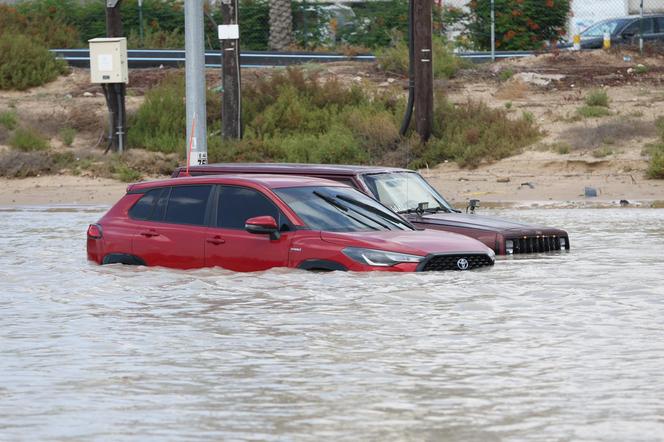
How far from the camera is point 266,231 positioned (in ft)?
47.5

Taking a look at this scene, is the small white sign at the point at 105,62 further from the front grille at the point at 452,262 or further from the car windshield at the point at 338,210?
the front grille at the point at 452,262

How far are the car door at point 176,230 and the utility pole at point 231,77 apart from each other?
1379 centimetres

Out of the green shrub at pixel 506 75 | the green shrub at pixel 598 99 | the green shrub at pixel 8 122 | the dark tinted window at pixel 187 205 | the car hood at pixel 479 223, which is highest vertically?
the green shrub at pixel 506 75

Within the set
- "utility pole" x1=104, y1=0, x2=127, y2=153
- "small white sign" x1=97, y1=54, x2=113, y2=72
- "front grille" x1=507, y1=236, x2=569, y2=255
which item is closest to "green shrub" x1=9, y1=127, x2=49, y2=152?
"utility pole" x1=104, y1=0, x2=127, y2=153

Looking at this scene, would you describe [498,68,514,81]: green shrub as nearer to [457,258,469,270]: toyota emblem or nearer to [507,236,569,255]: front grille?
[507,236,569,255]: front grille

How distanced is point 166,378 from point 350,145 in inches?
842

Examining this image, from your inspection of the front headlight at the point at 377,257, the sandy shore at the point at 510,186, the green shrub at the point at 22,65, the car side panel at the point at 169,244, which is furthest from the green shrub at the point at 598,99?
the front headlight at the point at 377,257

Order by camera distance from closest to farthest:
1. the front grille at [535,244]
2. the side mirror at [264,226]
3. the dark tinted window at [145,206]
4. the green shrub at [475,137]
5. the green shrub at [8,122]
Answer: the side mirror at [264,226] < the dark tinted window at [145,206] < the front grille at [535,244] < the green shrub at [475,137] < the green shrub at [8,122]

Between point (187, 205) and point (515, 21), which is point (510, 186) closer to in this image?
point (187, 205)

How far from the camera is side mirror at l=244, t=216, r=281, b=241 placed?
14.4m

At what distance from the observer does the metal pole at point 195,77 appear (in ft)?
74.3

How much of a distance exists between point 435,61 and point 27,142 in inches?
399

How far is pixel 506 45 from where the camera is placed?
43438 millimetres

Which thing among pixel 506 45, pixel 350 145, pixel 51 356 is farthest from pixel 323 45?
pixel 51 356
